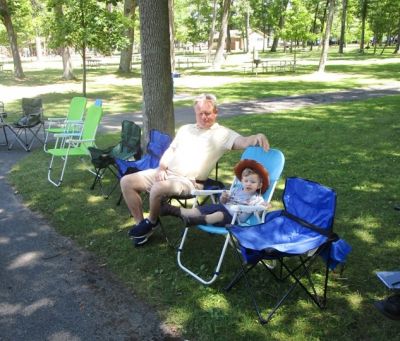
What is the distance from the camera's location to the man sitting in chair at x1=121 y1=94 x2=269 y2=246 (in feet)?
13.8

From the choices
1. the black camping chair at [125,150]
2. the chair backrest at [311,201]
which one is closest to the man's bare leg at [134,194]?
the black camping chair at [125,150]

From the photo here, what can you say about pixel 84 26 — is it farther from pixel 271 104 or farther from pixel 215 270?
pixel 215 270

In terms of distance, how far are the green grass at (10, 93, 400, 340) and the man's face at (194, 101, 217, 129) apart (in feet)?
3.78

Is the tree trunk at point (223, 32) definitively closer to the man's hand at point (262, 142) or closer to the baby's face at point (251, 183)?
the man's hand at point (262, 142)

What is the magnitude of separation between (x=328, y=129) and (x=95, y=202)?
5605 millimetres

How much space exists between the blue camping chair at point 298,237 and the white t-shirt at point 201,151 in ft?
2.98

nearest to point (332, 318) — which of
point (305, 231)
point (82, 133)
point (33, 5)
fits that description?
point (305, 231)

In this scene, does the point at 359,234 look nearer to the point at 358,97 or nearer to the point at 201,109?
the point at 201,109

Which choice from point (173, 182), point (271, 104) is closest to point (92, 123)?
point (173, 182)

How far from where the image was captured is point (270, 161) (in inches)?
157

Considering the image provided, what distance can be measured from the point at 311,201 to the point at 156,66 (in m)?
3.08

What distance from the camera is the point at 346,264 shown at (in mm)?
3764

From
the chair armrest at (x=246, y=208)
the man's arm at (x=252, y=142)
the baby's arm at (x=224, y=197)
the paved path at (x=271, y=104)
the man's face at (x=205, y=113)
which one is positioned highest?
the man's face at (x=205, y=113)

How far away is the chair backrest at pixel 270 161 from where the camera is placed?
3.79 metres
